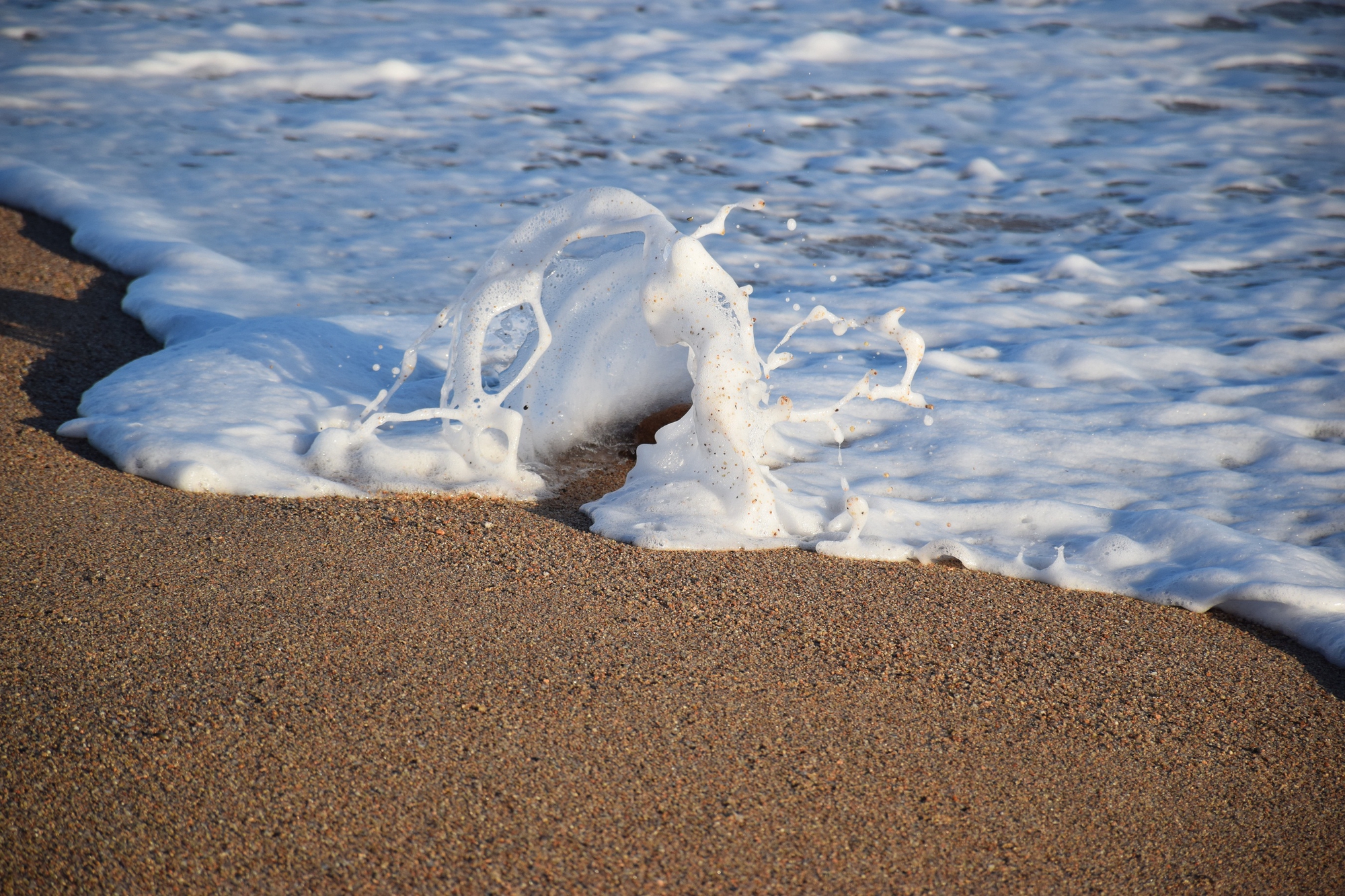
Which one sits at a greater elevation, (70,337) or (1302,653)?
(70,337)

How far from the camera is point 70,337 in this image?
3631 mm

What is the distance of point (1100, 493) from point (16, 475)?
3109mm

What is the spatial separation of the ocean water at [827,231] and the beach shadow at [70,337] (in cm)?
11

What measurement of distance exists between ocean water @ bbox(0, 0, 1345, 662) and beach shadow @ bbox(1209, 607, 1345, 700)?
3cm

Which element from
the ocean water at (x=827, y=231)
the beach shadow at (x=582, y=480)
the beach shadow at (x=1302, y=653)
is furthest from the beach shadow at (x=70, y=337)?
the beach shadow at (x=1302, y=653)

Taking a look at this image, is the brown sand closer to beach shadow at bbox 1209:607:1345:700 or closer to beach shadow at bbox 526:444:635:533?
beach shadow at bbox 1209:607:1345:700

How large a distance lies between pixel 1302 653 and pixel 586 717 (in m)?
1.79

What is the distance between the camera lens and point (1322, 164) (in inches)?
257

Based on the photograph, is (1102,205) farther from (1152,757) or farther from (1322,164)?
(1152,757)

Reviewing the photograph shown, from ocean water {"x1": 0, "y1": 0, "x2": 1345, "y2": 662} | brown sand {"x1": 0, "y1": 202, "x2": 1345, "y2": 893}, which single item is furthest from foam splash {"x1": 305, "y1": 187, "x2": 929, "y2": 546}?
brown sand {"x1": 0, "y1": 202, "x2": 1345, "y2": 893}

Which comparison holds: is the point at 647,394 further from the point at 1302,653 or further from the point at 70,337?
the point at 70,337

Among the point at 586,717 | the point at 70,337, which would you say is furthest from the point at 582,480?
the point at 70,337

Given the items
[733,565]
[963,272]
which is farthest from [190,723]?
[963,272]

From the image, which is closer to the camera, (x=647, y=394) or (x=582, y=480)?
(x=582, y=480)
